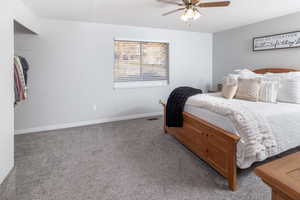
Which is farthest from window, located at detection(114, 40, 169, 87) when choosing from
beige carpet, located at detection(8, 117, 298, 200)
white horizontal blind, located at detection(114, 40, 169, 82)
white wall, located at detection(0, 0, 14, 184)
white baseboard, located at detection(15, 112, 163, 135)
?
white wall, located at detection(0, 0, 14, 184)

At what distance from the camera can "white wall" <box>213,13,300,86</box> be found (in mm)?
3330

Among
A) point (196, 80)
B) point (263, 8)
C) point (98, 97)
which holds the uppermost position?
point (263, 8)

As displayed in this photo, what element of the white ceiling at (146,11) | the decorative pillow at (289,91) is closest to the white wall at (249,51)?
the white ceiling at (146,11)

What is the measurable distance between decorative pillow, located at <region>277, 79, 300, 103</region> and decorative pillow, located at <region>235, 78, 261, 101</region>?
34 centimetres

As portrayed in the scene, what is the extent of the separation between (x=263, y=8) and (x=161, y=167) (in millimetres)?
3170

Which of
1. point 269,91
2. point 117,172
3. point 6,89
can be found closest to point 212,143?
point 117,172

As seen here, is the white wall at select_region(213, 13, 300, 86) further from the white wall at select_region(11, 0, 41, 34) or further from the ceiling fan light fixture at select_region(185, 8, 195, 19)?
the white wall at select_region(11, 0, 41, 34)

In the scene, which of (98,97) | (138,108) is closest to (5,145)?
(98,97)

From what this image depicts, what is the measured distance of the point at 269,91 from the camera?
2650 mm

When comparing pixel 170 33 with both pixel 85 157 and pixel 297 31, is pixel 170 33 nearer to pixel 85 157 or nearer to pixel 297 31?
pixel 297 31

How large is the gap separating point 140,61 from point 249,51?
2.63 metres

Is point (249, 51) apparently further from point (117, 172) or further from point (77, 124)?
point (77, 124)

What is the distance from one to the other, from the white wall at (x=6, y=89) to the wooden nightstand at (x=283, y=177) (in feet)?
7.97

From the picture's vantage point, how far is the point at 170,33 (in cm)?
461
